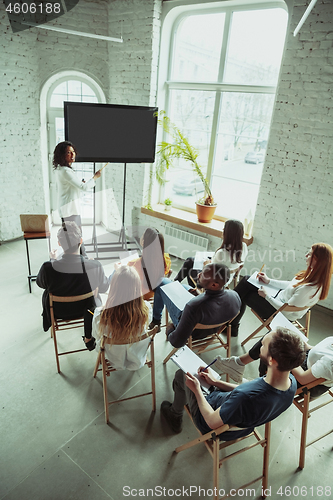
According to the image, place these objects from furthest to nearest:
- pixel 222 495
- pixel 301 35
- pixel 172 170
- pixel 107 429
→ pixel 172 170
pixel 301 35
pixel 107 429
pixel 222 495

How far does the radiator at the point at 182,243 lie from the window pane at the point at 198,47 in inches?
82.7

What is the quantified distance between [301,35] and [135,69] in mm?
2197

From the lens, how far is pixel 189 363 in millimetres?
2113

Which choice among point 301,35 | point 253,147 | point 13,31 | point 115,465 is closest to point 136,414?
point 115,465

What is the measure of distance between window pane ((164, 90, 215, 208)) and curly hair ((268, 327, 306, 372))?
3.60 m

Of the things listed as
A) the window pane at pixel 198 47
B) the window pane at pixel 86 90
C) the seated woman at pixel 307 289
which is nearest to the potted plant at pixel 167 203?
the window pane at pixel 198 47

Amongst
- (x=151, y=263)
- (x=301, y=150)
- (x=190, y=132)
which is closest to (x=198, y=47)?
(x=190, y=132)

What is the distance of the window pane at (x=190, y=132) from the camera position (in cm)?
470

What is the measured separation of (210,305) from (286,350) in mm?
783

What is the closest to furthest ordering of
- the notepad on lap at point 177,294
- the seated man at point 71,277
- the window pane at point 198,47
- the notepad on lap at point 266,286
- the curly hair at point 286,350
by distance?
the curly hair at point 286,350, the seated man at point 71,277, the notepad on lap at point 177,294, the notepad on lap at point 266,286, the window pane at point 198,47

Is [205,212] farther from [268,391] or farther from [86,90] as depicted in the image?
[268,391]

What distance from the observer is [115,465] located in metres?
2.18

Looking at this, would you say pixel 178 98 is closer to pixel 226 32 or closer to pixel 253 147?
pixel 226 32

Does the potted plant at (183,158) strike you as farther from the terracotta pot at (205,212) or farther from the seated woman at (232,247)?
the seated woman at (232,247)
